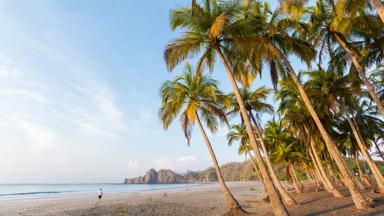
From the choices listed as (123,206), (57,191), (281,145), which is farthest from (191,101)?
(57,191)

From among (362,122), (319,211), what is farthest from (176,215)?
(362,122)

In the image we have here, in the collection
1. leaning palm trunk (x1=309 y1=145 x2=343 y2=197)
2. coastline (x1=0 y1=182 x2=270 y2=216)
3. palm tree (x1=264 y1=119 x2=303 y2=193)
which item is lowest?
coastline (x1=0 y1=182 x2=270 y2=216)

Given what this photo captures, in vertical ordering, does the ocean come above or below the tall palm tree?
below

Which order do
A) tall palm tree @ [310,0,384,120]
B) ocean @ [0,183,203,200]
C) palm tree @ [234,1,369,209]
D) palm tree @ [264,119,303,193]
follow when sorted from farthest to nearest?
ocean @ [0,183,203,200] < palm tree @ [264,119,303,193] < tall palm tree @ [310,0,384,120] < palm tree @ [234,1,369,209]

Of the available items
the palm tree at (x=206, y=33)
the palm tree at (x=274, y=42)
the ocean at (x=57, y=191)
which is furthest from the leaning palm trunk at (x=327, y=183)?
the ocean at (x=57, y=191)

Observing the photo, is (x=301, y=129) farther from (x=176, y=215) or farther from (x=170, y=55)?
(x=170, y=55)

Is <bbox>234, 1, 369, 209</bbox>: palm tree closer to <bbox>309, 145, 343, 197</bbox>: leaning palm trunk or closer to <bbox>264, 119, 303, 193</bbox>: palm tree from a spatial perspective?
<bbox>309, 145, 343, 197</bbox>: leaning palm trunk

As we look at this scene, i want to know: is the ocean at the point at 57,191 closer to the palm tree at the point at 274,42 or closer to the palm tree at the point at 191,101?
the palm tree at the point at 191,101

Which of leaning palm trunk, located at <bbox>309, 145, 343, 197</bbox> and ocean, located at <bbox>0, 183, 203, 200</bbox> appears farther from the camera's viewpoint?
ocean, located at <bbox>0, 183, 203, 200</bbox>

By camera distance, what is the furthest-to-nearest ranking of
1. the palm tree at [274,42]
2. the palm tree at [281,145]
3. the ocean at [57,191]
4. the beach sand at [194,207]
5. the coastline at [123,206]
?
the ocean at [57,191]
the palm tree at [281,145]
the coastline at [123,206]
the palm tree at [274,42]
the beach sand at [194,207]

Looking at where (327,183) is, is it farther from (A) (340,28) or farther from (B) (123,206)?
(B) (123,206)

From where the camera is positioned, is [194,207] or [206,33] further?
[194,207]

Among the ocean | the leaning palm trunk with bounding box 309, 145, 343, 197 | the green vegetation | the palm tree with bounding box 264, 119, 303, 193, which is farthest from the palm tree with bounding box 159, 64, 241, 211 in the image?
the ocean

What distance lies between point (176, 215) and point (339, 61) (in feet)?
45.2
